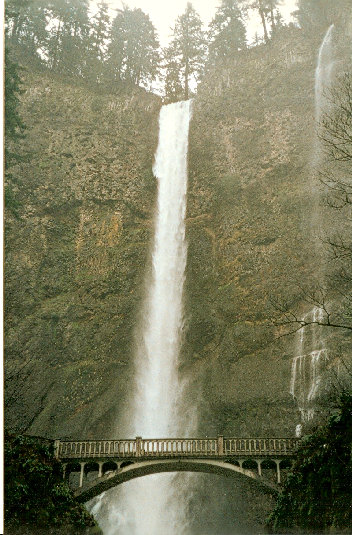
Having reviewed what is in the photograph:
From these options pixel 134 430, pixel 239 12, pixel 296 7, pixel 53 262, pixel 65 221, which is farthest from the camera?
pixel 239 12

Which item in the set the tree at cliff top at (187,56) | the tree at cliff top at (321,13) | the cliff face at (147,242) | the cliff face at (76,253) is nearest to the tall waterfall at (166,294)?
the cliff face at (147,242)

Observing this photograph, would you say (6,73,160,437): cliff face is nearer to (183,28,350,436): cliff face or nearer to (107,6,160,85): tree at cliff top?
(107,6,160,85): tree at cliff top

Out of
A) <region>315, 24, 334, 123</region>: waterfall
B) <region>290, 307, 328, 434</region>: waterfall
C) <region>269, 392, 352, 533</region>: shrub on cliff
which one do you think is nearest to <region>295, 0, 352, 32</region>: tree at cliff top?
<region>315, 24, 334, 123</region>: waterfall

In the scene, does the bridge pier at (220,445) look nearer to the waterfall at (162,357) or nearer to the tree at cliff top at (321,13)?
the waterfall at (162,357)

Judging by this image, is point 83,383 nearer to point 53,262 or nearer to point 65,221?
point 53,262

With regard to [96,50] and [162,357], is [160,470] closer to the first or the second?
[162,357]

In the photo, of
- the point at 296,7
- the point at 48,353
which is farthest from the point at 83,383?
the point at 296,7
